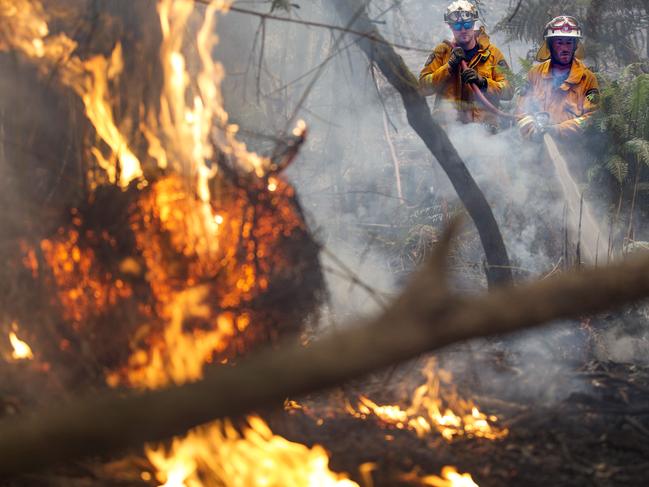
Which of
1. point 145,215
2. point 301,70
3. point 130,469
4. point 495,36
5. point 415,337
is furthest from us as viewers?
point 495,36

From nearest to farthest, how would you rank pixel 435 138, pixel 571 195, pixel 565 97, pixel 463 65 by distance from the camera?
pixel 435 138 < pixel 463 65 < pixel 565 97 < pixel 571 195

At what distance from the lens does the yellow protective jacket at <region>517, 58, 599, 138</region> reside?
24.0 ft

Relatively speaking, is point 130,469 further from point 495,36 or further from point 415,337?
point 495,36

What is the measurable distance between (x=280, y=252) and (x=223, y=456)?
1.54m

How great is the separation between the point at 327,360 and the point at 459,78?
21.3 feet

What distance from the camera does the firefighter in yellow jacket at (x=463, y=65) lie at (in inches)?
270

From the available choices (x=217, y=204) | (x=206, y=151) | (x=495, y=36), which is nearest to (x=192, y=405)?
(x=217, y=204)

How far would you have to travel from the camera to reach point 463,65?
712 cm

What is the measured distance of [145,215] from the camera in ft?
14.5

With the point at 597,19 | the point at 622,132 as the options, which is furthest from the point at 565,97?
the point at 597,19

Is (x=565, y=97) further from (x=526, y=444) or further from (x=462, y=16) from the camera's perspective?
(x=526, y=444)

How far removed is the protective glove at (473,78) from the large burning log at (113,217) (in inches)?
133

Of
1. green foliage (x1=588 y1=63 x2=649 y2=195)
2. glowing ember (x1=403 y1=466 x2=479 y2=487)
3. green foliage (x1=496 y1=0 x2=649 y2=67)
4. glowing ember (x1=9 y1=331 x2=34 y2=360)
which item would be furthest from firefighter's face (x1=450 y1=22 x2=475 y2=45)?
glowing ember (x1=9 y1=331 x2=34 y2=360)

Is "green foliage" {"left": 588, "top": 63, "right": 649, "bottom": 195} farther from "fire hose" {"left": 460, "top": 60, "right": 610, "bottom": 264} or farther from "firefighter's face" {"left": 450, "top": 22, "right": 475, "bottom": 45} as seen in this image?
"firefighter's face" {"left": 450, "top": 22, "right": 475, "bottom": 45}
